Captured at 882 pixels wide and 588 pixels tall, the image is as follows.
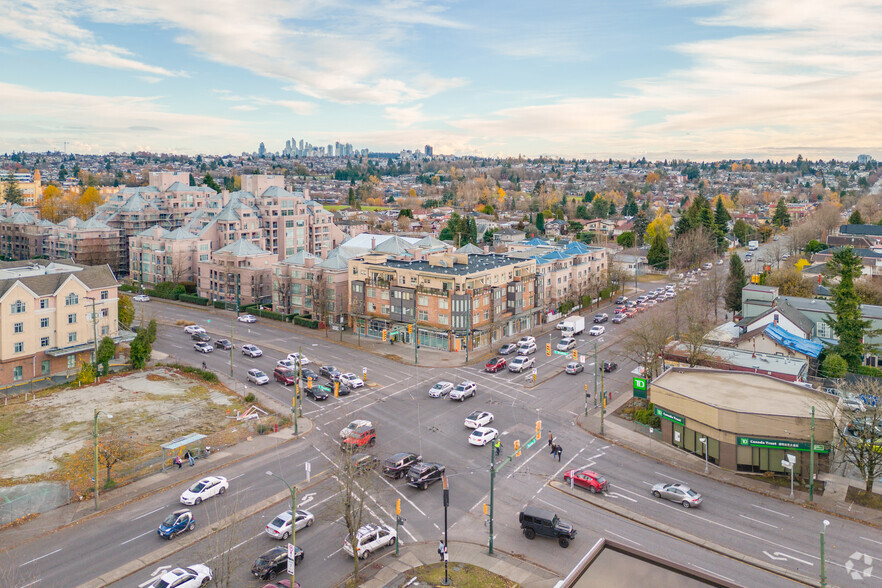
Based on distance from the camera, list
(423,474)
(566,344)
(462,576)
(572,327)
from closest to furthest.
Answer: (462,576)
(423,474)
(566,344)
(572,327)

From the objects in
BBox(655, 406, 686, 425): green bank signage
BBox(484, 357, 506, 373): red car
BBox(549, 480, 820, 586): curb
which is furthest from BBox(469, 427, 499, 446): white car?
BBox(484, 357, 506, 373): red car

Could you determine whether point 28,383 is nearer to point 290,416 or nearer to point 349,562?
point 290,416

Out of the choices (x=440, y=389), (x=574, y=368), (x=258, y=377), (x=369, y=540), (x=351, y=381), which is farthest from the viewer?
(x=574, y=368)

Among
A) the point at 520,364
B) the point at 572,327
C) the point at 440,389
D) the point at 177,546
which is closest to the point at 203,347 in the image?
the point at 440,389

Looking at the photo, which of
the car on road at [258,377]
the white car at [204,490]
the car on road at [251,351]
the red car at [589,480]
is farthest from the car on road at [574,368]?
the white car at [204,490]


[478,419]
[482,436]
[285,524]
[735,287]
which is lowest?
[285,524]

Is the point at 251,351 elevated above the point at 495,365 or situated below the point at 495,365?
above

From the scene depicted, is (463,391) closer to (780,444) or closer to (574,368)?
(574,368)
